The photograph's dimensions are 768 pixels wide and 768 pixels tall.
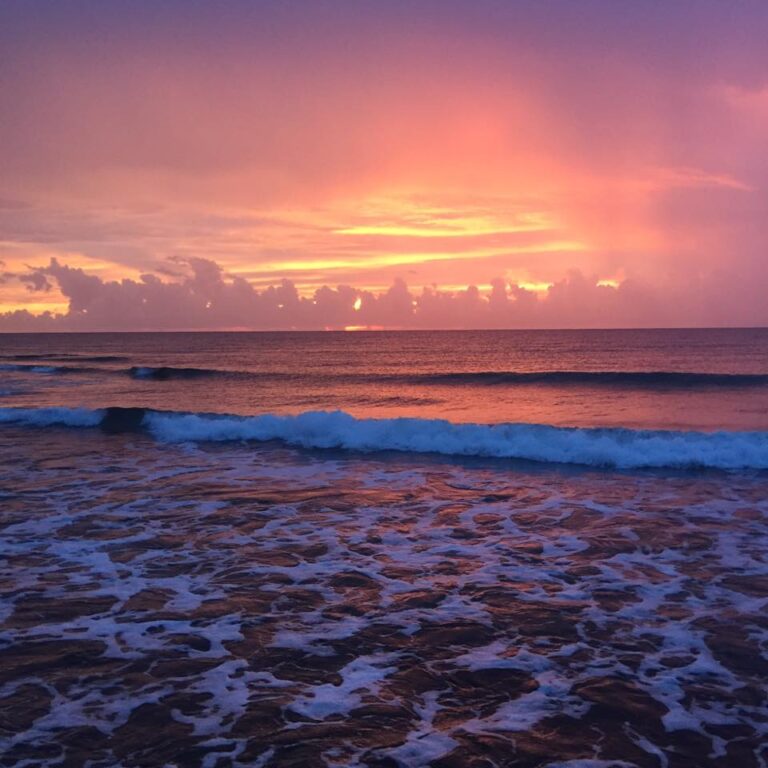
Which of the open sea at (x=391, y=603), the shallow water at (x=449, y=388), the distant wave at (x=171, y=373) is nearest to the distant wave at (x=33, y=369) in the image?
the shallow water at (x=449, y=388)

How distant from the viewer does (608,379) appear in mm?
40938

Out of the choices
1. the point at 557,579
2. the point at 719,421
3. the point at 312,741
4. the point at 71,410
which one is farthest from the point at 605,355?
the point at 312,741

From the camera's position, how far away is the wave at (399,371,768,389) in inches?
1494

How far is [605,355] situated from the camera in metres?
65.4

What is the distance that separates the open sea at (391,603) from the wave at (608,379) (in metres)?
20.4

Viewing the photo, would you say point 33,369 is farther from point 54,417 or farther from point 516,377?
point 516,377

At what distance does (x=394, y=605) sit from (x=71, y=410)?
2244 centimetres

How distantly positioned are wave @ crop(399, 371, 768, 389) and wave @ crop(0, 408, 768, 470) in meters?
18.6

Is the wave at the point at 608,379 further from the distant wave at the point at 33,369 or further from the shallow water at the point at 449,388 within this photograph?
the distant wave at the point at 33,369

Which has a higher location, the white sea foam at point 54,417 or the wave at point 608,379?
the wave at point 608,379

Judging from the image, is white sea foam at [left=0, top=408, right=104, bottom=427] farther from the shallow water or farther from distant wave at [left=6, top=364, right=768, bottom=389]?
distant wave at [left=6, top=364, right=768, bottom=389]

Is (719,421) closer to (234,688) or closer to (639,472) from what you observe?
(639,472)

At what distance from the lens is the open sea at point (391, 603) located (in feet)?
16.7

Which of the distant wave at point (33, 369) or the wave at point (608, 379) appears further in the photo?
the distant wave at point (33, 369)
